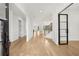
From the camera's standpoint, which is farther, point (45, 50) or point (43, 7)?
point (43, 7)

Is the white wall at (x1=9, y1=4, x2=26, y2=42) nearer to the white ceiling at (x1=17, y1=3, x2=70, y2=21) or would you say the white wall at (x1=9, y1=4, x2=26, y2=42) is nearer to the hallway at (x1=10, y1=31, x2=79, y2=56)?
the white ceiling at (x1=17, y1=3, x2=70, y2=21)

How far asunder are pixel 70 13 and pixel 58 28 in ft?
6.99

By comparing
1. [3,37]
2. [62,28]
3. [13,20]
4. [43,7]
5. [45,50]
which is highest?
[43,7]

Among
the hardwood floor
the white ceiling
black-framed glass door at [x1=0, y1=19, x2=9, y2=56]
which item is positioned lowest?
the hardwood floor

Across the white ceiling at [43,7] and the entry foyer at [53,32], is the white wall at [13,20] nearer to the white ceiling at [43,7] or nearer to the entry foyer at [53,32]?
the entry foyer at [53,32]

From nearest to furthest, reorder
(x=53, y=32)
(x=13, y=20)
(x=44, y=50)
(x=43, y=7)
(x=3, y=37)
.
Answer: (x=3, y=37) < (x=44, y=50) < (x=43, y=7) < (x=13, y=20) < (x=53, y=32)

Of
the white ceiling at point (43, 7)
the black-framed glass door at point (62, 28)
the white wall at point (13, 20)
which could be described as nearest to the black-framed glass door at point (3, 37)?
the white wall at point (13, 20)

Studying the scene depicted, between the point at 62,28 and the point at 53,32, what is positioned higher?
the point at 62,28

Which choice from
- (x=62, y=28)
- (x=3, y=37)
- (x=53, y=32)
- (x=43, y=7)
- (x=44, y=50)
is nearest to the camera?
(x=3, y=37)

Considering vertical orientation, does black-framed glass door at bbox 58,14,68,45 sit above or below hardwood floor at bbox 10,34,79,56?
above

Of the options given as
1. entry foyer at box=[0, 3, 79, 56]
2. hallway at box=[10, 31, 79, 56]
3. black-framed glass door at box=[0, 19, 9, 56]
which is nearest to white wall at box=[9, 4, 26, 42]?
entry foyer at box=[0, 3, 79, 56]

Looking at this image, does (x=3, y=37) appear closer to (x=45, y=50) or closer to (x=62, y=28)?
(x=45, y=50)

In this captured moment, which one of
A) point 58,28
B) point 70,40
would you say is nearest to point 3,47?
point 58,28

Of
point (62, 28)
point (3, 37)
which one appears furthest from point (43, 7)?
point (3, 37)
